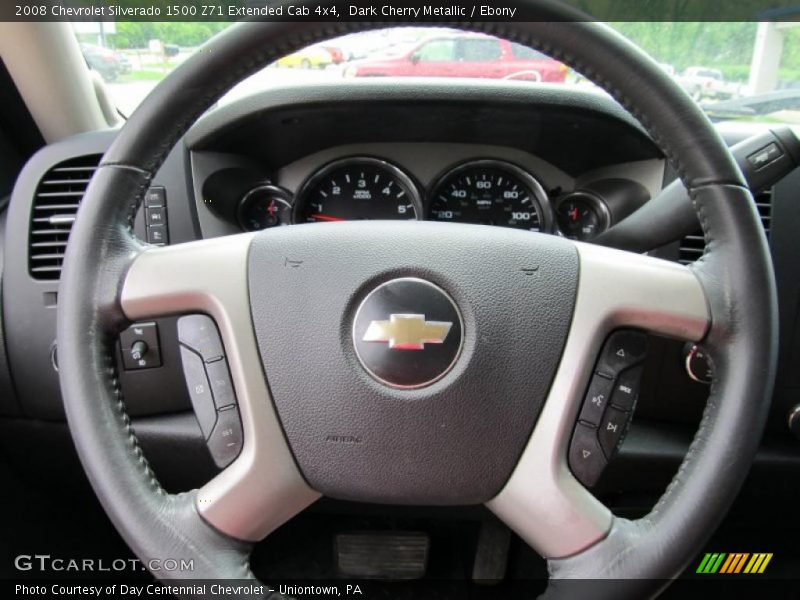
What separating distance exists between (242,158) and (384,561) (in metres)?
0.96

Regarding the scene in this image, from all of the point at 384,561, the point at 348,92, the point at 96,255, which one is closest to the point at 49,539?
the point at 384,561

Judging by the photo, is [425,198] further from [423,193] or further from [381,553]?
[381,553]

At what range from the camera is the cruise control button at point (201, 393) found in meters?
0.88

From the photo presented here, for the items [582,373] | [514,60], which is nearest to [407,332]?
[582,373]

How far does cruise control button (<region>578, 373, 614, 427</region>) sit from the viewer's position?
86 cm

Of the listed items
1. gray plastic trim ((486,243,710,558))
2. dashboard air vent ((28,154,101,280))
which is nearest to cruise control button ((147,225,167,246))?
dashboard air vent ((28,154,101,280))

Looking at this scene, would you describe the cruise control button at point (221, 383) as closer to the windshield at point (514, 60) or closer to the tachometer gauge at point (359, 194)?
the windshield at point (514, 60)

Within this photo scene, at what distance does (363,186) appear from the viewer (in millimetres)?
1614

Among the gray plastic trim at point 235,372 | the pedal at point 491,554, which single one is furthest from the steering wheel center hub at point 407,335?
the pedal at point 491,554

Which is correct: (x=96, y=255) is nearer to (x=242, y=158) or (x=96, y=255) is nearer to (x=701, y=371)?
(x=242, y=158)

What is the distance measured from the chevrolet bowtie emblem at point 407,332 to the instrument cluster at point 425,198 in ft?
2.62

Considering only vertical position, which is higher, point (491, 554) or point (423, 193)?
point (423, 193)

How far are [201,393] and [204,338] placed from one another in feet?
0.24

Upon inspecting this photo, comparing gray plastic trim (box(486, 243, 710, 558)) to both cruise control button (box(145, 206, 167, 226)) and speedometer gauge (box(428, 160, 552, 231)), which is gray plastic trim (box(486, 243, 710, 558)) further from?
cruise control button (box(145, 206, 167, 226))
